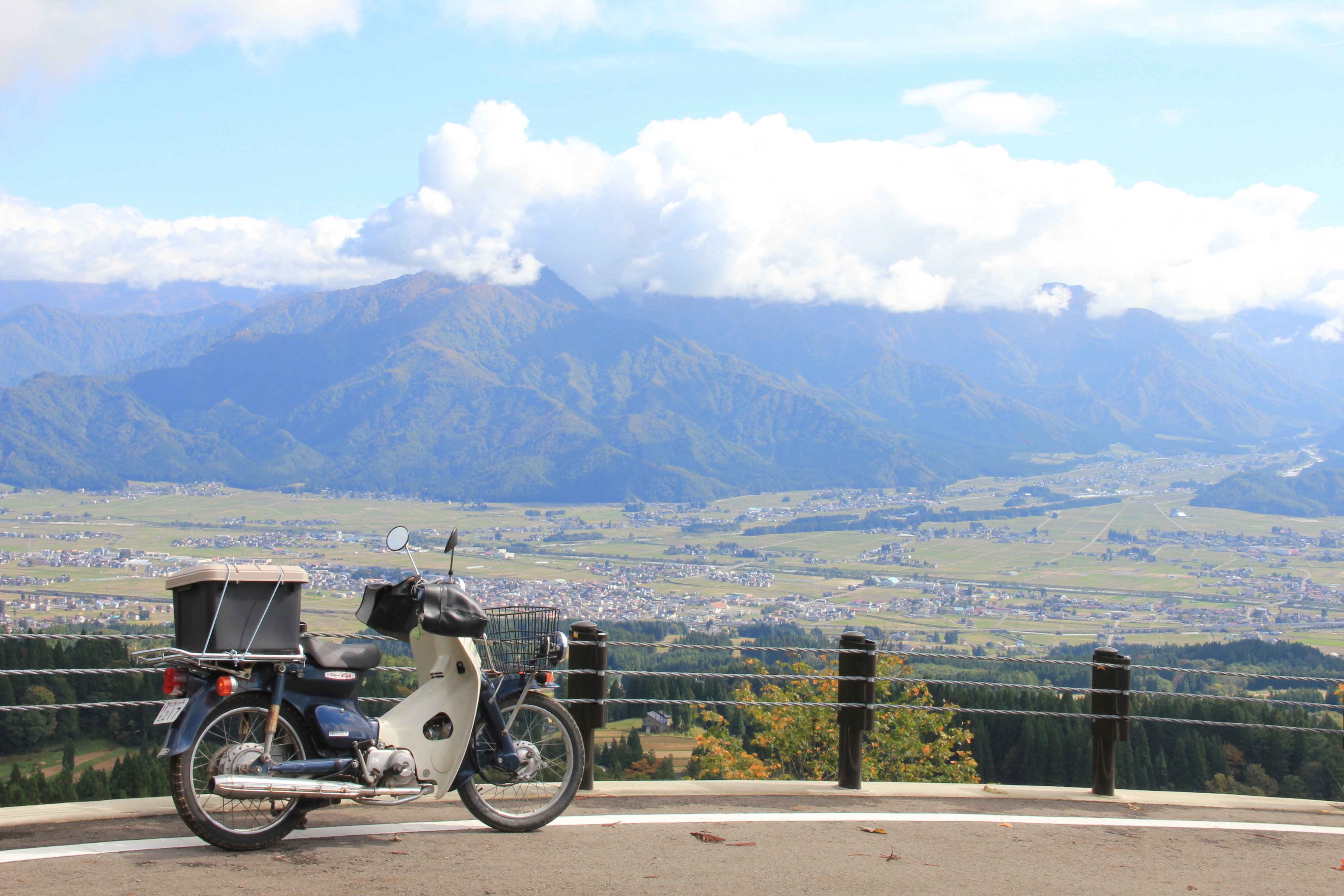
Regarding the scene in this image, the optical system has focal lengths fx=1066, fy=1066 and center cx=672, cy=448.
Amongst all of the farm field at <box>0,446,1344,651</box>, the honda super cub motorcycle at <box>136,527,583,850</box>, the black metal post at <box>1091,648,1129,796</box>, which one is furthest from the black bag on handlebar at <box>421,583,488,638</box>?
the farm field at <box>0,446,1344,651</box>

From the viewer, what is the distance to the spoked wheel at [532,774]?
620 cm

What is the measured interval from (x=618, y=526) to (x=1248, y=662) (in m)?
116

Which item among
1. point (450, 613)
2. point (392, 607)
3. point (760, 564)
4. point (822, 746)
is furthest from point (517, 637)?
point (760, 564)

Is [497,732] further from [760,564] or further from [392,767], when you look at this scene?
[760,564]

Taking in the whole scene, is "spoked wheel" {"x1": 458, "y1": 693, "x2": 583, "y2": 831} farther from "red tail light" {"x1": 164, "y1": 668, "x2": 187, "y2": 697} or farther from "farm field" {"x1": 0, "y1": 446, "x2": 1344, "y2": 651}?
"farm field" {"x1": 0, "y1": 446, "x2": 1344, "y2": 651}

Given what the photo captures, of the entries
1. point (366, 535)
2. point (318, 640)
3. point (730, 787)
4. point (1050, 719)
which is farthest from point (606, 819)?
point (366, 535)

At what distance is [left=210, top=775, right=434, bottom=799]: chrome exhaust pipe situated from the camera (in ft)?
17.7

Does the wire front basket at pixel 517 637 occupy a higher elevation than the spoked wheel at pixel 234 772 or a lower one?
higher

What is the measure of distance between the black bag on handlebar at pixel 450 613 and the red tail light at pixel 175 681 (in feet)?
4.02

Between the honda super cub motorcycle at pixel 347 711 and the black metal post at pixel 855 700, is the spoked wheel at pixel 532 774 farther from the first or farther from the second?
the black metal post at pixel 855 700

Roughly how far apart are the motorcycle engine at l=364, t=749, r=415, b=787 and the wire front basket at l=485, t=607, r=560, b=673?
0.70 meters

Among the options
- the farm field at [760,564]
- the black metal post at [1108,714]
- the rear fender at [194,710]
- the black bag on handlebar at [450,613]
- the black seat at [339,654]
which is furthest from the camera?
the farm field at [760,564]

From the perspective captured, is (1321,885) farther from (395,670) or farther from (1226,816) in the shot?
(395,670)

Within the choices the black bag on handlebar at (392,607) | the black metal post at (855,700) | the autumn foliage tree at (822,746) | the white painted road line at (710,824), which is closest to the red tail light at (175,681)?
the white painted road line at (710,824)
